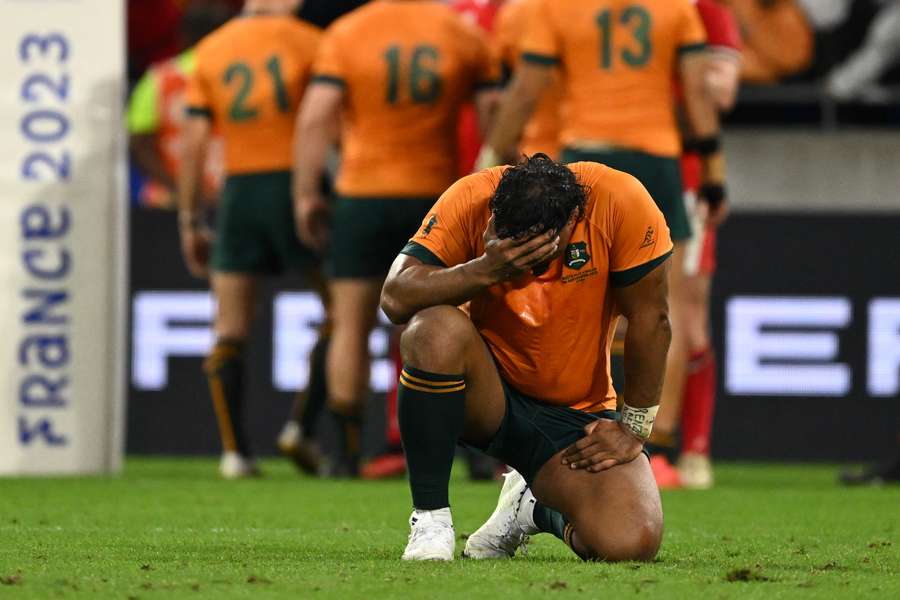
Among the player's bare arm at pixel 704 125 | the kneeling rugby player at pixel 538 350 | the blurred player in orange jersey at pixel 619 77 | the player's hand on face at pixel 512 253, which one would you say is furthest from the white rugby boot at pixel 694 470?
the player's hand on face at pixel 512 253

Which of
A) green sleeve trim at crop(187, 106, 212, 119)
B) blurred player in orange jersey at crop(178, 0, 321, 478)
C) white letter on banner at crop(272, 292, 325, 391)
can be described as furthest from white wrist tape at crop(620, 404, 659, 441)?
white letter on banner at crop(272, 292, 325, 391)

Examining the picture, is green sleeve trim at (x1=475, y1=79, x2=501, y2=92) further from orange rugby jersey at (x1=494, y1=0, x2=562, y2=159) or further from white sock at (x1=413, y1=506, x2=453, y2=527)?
white sock at (x1=413, y1=506, x2=453, y2=527)

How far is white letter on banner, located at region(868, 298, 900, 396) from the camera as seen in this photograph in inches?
387

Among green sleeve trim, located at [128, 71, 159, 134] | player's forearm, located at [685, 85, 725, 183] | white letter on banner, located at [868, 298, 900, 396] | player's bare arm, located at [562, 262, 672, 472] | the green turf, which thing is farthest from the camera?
green sleeve trim, located at [128, 71, 159, 134]

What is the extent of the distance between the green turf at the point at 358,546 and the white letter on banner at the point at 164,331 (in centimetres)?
200

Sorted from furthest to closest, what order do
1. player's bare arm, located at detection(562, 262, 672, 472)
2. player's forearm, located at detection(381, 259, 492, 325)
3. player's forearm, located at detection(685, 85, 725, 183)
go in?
player's forearm, located at detection(685, 85, 725, 183)
player's bare arm, located at detection(562, 262, 672, 472)
player's forearm, located at detection(381, 259, 492, 325)

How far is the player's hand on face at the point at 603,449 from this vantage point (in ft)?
16.0

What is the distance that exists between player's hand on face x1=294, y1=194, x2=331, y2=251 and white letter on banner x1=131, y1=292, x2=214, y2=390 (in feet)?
5.65

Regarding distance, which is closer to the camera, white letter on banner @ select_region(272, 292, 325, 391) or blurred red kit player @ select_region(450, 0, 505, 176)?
blurred red kit player @ select_region(450, 0, 505, 176)

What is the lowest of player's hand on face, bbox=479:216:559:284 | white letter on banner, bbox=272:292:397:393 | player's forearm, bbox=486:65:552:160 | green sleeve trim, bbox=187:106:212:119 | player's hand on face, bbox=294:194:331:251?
white letter on banner, bbox=272:292:397:393

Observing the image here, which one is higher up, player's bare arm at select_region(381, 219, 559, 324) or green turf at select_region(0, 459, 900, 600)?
A: player's bare arm at select_region(381, 219, 559, 324)

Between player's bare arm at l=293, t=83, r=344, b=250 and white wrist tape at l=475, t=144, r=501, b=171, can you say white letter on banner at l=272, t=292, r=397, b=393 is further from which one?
white wrist tape at l=475, t=144, r=501, b=171

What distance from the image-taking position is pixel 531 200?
14.4 feet

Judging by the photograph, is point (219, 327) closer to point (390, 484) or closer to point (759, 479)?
point (390, 484)
